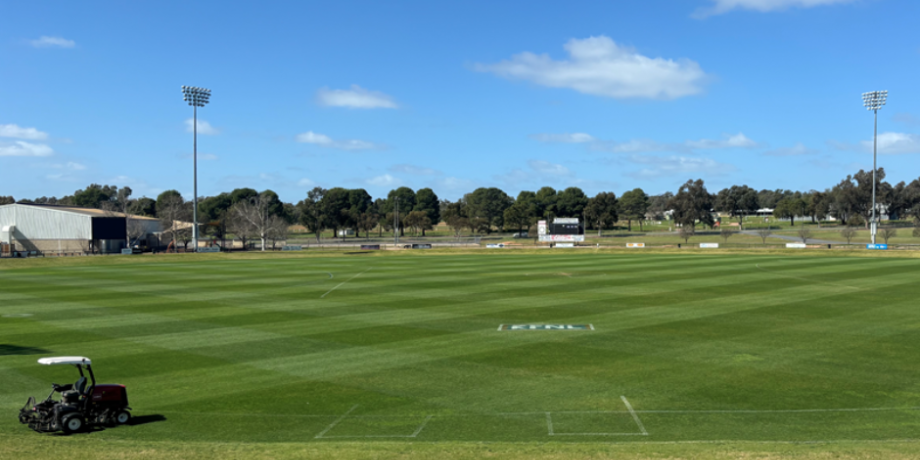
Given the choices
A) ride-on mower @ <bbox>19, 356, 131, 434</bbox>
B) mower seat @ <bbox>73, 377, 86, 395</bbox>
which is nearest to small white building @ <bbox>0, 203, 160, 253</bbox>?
ride-on mower @ <bbox>19, 356, 131, 434</bbox>

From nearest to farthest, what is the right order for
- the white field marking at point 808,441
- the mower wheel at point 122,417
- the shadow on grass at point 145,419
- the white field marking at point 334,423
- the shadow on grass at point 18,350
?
the white field marking at point 808,441 → the white field marking at point 334,423 → the mower wheel at point 122,417 → the shadow on grass at point 145,419 → the shadow on grass at point 18,350

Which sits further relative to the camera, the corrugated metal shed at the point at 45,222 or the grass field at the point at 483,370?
the corrugated metal shed at the point at 45,222

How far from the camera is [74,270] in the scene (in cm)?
6281

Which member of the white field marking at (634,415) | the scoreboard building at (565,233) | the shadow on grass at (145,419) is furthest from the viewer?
the scoreboard building at (565,233)

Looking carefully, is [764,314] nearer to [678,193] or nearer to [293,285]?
[293,285]

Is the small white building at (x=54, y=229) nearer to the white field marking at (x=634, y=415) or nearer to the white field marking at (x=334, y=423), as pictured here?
the white field marking at (x=334, y=423)

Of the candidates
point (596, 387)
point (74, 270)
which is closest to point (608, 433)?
point (596, 387)

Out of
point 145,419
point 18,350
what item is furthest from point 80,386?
point 18,350

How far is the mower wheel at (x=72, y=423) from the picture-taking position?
1364cm

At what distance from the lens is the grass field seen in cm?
1320

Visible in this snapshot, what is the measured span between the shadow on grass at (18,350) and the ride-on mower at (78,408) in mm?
9759

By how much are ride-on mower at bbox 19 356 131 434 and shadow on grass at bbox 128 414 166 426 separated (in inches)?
7.9

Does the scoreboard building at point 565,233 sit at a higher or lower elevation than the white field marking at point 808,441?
higher

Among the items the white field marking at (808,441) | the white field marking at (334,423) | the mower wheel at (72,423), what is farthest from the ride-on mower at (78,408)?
the white field marking at (808,441)
